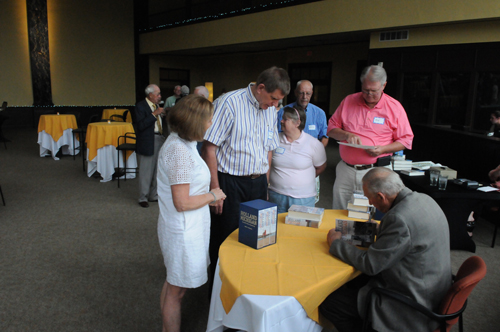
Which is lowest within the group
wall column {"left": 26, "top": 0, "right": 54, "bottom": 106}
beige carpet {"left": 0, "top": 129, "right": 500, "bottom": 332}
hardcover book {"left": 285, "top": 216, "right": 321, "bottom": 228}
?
beige carpet {"left": 0, "top": 129, "right": 500, "bottom": 332}

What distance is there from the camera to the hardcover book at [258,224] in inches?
70.1

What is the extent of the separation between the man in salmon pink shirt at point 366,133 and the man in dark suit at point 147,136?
2808mm

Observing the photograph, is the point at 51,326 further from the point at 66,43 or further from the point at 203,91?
the point at 66,43

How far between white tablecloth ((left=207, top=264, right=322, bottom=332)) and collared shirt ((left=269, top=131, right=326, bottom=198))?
1251 millimetres

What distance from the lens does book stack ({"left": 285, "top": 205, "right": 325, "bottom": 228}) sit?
7.12 ft

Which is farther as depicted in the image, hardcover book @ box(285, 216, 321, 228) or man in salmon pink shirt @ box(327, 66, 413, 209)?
man in salmon pink shirt @ box(327, 66, 413, 209)

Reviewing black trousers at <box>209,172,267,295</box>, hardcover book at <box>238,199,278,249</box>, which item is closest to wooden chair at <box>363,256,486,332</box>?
hardcover book at <box>238,199,278,249</box>

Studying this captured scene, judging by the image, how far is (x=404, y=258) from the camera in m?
1.63

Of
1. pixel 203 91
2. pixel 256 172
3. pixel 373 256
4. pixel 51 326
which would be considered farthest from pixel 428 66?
pixel 51 326

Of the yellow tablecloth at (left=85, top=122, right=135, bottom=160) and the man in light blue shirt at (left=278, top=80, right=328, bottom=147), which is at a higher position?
the man in light blue shirt at (left=278, top=80, right=328, bottom=147)

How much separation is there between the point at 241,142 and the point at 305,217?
0.64m

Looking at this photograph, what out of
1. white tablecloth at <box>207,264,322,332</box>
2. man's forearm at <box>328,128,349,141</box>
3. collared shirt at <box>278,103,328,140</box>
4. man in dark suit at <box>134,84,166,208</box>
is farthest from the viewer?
man in dark suit at <box>134,84,166,208</box>

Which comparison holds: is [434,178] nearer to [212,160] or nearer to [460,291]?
[460,291]

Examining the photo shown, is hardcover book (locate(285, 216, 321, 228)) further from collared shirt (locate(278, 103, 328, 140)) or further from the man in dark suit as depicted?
the man in dark suit
